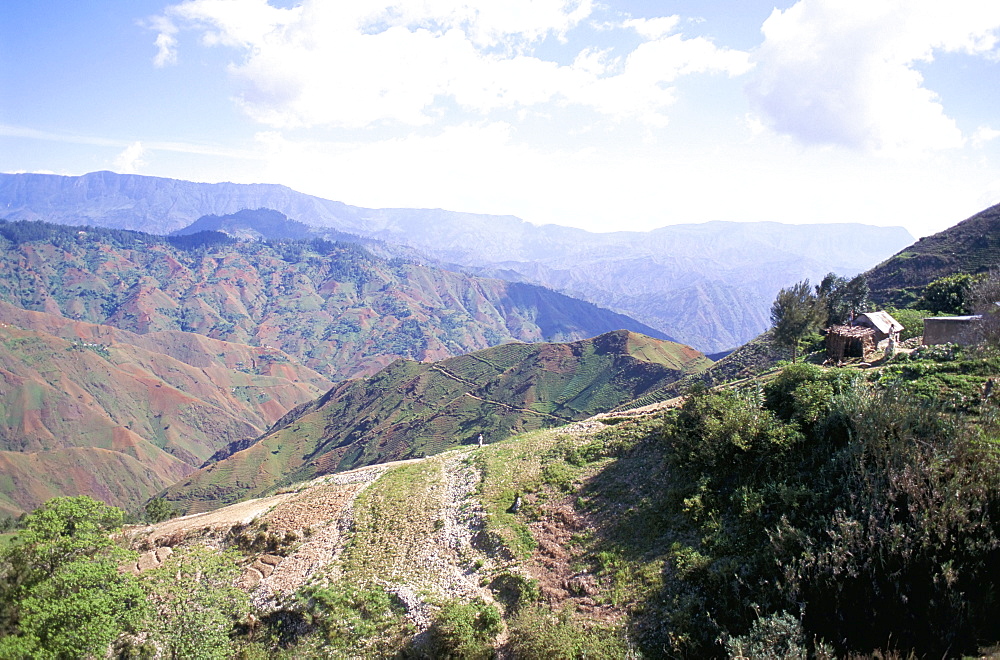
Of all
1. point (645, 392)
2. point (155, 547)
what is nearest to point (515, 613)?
point (155, 547)

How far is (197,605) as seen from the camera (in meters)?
16.5

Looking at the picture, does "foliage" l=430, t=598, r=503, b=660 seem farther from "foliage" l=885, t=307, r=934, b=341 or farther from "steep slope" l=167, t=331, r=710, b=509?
"steep slope" l=167, t=331, r=710, b=509

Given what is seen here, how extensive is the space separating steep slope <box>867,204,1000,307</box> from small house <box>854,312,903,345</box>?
4443 cm

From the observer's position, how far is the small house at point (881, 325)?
33000mm

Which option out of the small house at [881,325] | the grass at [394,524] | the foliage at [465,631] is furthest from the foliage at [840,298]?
the foliage at [465,631]

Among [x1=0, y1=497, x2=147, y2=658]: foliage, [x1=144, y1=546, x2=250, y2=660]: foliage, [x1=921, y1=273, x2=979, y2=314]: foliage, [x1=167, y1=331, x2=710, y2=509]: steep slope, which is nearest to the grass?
[x1=144, y1=546, x2=250, y2=660]: foliage

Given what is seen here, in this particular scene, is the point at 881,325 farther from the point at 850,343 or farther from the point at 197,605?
the point at 197,605

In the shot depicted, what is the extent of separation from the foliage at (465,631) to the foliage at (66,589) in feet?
30.7

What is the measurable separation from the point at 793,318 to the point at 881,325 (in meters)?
5.39

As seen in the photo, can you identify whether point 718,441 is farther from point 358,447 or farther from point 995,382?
point 358,447

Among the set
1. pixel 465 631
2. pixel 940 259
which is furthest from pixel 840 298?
pixel 465 631

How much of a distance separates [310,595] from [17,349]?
826ft

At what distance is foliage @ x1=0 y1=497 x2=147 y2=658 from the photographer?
572 inches

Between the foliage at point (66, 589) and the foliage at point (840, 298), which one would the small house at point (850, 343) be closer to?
the foliage at point (840, 298)
